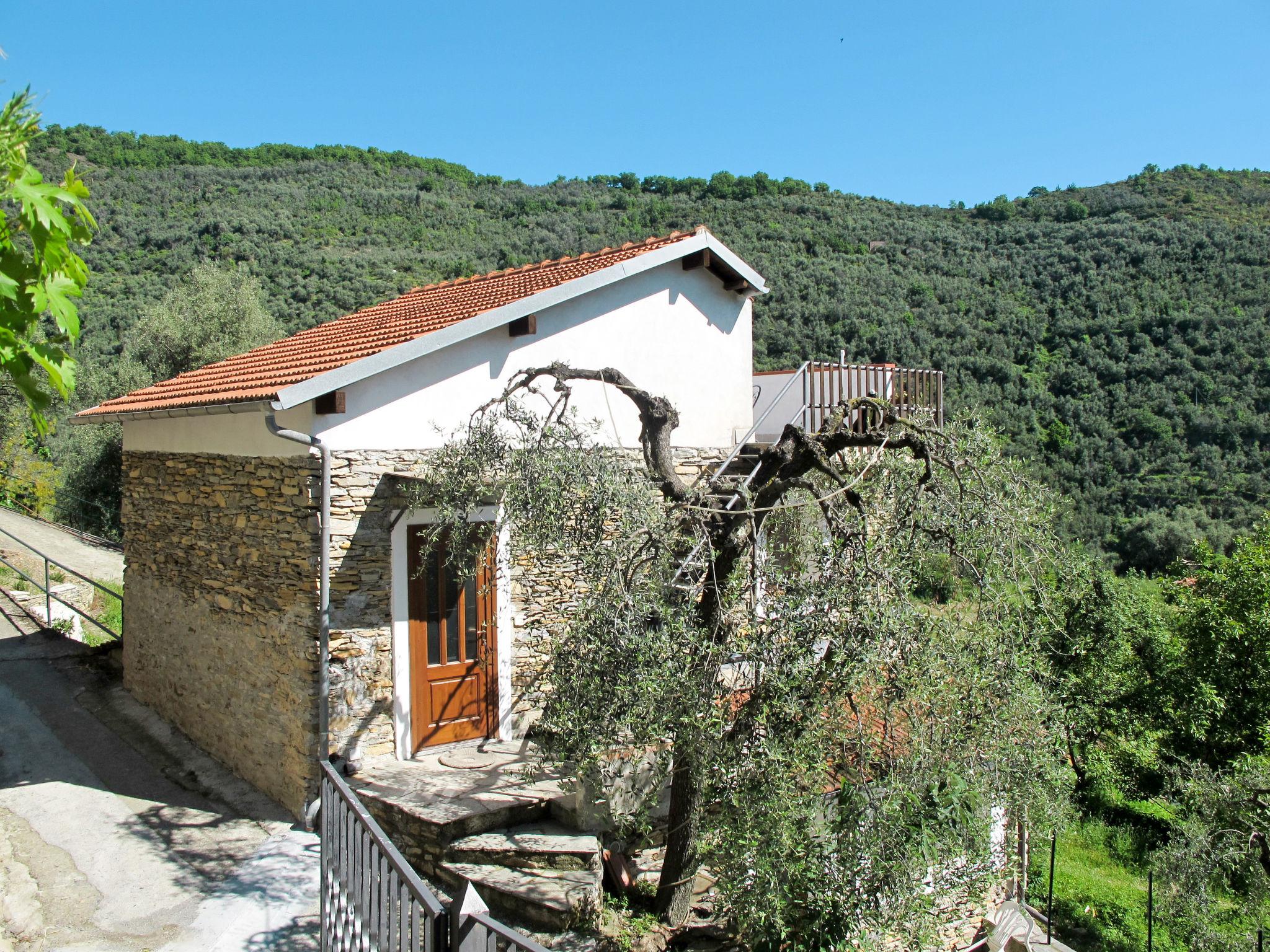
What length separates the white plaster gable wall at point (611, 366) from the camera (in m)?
7.66

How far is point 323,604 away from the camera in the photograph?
23.6ft

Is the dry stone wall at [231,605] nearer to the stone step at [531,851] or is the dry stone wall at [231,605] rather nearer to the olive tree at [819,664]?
the stone step at [531,851]

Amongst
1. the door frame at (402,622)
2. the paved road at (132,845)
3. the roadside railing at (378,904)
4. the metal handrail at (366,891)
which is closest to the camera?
the roadside railing at (378,904)

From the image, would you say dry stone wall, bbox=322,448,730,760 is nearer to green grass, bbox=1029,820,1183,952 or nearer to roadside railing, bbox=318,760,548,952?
roadside railing, bbox=318,760,548,952

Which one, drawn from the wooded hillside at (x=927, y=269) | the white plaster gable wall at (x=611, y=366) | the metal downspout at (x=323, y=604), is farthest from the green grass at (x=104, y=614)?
the white plaster gable wall at (x=611, y=366)

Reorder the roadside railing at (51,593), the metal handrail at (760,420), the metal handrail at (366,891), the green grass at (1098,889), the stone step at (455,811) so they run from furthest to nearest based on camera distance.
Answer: the roadside railing at (51,593), the green grass at (1098,889), the metal handrail at (760,420), the stone step at (455,811), the metal handrail at (366,891)

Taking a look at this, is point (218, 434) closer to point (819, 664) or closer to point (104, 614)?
point (819, 664)

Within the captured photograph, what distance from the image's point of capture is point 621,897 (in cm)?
636

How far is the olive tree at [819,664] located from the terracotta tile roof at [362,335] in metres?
2.89

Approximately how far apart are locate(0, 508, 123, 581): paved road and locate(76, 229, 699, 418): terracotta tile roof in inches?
334

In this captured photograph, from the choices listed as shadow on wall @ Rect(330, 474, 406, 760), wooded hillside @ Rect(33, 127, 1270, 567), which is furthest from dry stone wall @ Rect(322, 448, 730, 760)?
wooded hillside @ Rect(33, 127, 1270, 567)

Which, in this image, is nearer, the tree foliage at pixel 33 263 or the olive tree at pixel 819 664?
the tree foliage at pixel 33 263

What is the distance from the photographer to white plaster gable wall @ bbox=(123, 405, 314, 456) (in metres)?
7.43

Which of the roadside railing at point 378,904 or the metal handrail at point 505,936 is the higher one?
the metal handrail at point 505,936
